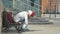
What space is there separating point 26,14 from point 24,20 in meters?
0.41

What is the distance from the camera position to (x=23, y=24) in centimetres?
1330

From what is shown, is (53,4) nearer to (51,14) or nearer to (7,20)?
(51,14)

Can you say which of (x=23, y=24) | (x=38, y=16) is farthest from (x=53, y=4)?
(x=23, y=24)

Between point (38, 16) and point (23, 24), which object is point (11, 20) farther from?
point (38, 16)

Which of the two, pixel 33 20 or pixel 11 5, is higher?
pixel 11 5

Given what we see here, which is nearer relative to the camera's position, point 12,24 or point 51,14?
point 12,24

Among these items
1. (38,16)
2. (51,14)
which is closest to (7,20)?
(38,16)

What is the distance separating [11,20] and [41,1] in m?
13.2

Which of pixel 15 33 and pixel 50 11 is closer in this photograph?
pixel 15 33

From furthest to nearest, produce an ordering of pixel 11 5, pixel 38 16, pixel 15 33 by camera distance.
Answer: pixel 38 16
pixel 11 5
pixel 15 33

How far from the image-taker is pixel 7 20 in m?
12.5

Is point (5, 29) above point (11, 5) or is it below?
below

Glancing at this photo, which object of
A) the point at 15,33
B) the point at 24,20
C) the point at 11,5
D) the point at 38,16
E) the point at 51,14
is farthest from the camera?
the point at 51,14

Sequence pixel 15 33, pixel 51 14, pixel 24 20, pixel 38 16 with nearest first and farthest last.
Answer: pixel 15 33, pixel 24 20, pixel 38 16, pixel 51 14
